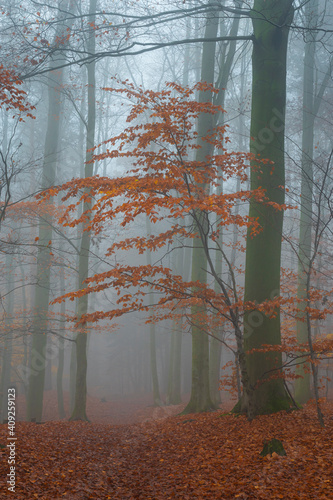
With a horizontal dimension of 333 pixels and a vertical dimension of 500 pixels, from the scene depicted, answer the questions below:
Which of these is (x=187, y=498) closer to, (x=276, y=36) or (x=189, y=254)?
(x=276, y=36)

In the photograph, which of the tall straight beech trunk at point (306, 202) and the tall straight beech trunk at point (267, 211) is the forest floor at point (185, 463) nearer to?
the tall straight beech trunk at point (267, 211)

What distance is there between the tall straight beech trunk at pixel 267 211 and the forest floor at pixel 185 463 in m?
0.50

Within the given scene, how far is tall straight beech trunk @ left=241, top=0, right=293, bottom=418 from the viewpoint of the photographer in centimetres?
623

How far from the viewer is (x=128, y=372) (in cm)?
3169

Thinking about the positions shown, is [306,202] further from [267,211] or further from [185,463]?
[185,463]

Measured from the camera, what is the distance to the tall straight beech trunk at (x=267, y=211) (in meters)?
6.23

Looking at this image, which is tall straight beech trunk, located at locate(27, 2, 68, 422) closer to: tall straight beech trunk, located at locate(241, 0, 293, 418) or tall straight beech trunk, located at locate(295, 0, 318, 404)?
tall straight beech trunk, located at locate(241, 0, 293, 418)

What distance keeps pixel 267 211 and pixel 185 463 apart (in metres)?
3.98

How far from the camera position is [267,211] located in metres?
6.61

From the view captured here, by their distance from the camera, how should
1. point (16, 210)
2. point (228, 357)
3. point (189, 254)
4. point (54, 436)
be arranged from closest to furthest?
1. point (54, 436)
2. point (16, 210)
3. point (189, 254)
4. point (228, 357)

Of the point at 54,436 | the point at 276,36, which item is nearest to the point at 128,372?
the point at 54,436

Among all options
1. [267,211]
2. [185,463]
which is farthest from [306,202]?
[185,463]

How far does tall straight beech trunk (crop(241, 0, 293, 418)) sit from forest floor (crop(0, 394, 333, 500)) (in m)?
0.50

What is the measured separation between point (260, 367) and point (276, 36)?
5.63m
